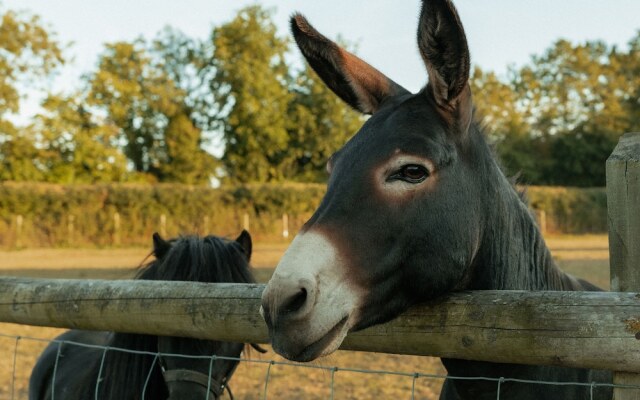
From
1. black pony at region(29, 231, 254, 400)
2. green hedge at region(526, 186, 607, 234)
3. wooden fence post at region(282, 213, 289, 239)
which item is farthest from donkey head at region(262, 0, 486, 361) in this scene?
green hedge at region(526, 186, 607, 234)

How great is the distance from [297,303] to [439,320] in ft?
1.61

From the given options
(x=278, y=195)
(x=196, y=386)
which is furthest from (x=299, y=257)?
(x=278, y=195)

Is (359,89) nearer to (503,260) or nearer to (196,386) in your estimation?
(503,260)

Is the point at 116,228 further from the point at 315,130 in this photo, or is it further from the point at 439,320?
the point at 439,320

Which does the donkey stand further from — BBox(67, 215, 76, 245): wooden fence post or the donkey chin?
BBox(67, 215, 76, 245): wooden fence post

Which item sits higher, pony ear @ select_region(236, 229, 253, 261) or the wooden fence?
pony ear @ select_region(236, 229, 253, 261)

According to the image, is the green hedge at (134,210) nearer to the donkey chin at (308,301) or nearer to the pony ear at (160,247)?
the pony ear at (160,247)

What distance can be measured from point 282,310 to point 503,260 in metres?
0.91

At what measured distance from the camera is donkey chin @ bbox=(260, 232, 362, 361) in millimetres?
A: 1633

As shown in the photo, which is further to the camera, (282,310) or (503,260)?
(503,260)

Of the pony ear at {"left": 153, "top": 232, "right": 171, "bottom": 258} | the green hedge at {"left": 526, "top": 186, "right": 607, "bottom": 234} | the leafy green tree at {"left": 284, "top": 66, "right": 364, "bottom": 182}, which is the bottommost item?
the pony ear at {"left": 153, "top": 232, "right": 171, "bottom": 258}

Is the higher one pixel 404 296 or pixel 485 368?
pixel 404 296

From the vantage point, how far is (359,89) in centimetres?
234

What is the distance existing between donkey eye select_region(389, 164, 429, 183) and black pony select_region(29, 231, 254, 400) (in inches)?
54.0
